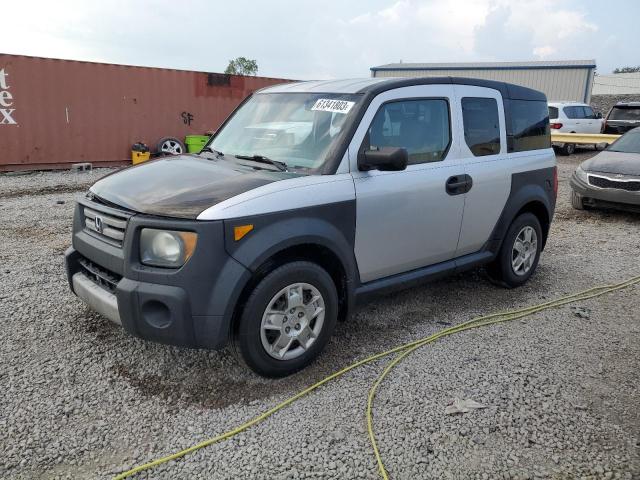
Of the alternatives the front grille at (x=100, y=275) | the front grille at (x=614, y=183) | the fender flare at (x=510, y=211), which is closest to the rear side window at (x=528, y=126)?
the fender flare at (x=510, y=211)

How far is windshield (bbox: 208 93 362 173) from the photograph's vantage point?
362 cm

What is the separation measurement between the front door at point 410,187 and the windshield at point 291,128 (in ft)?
0.66

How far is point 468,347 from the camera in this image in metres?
3.88

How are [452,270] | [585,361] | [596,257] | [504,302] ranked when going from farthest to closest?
[596,257]
[504,302]
[452,270]
[585,361]

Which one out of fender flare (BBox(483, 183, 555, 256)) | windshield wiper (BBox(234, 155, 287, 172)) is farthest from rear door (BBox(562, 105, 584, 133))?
windshield wiper (BBox(234, 155, 287, 172))

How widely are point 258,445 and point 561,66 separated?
31.7 meters

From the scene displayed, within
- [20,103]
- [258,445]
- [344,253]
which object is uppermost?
[20,103]

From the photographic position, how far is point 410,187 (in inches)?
150

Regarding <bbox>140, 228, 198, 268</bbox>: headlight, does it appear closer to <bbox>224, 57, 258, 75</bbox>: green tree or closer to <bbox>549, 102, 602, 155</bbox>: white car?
<bbox>549, 102, 602, 155</bbox>: white car

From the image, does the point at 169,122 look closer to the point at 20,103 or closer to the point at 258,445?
the point at 20,103

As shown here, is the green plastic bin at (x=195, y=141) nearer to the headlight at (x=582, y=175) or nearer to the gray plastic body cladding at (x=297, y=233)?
the headlight at (x=582, y=175)

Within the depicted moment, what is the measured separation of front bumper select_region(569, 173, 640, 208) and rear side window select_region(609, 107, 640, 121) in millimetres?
10766

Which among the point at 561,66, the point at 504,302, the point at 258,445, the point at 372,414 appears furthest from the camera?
the point at 561,66

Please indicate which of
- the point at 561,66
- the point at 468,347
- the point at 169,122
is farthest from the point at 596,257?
the point at 561,66
